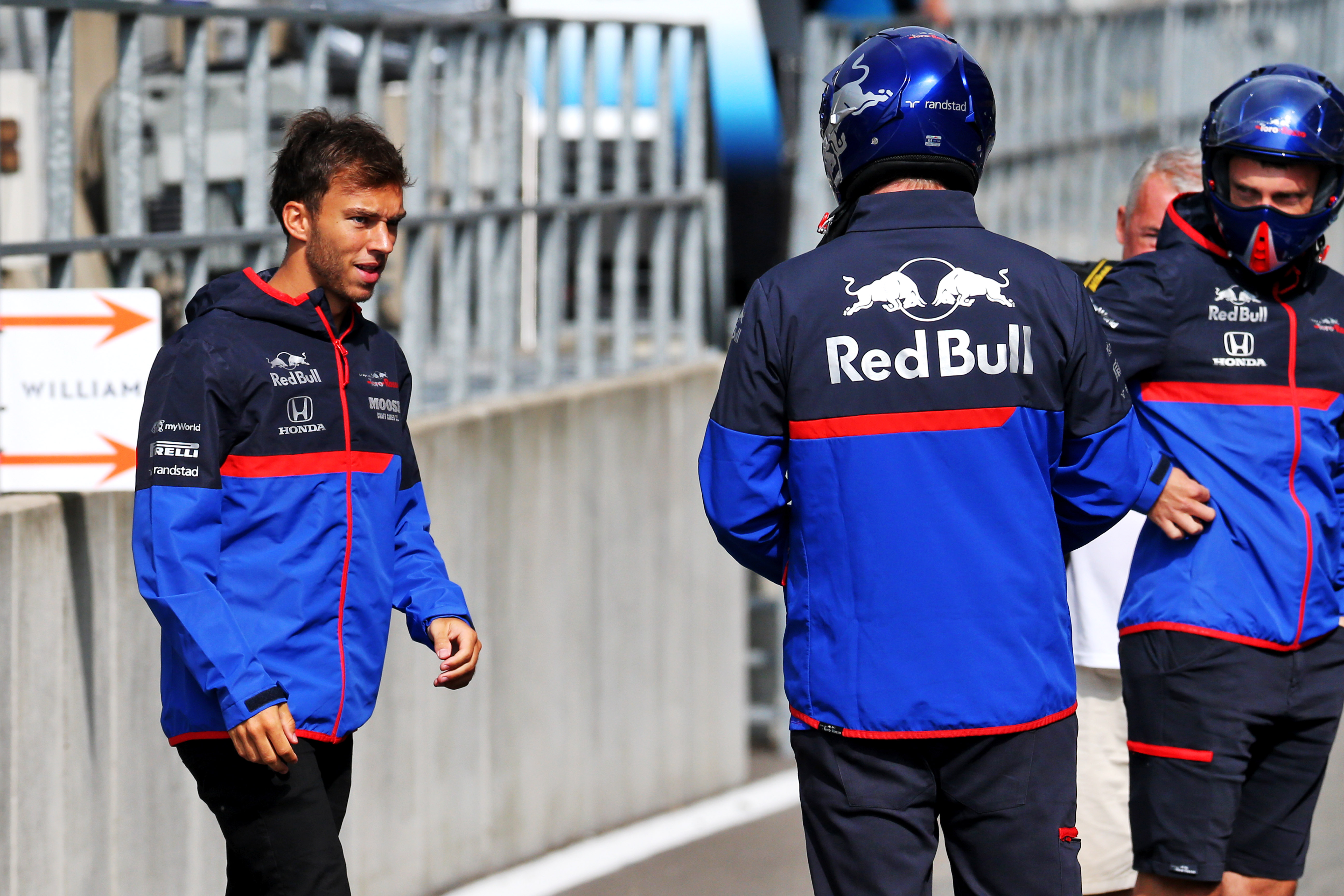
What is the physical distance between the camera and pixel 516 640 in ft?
20.4

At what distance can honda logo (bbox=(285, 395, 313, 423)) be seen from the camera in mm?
3504

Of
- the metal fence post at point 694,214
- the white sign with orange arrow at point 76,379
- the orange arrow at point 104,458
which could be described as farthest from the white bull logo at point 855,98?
the metal fence post at point 694,214

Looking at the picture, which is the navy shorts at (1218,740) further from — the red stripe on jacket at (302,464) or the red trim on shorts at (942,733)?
the red stripe on jacket at (302,464)

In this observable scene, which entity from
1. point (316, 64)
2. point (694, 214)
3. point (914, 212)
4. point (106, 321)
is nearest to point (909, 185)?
point (914, 212)

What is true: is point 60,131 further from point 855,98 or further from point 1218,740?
point 1218,740

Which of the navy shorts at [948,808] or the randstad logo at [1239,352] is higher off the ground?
the randstad logo at [1239,352]

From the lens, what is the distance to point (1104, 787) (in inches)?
189

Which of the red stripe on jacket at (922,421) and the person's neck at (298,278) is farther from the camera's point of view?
the person's neck at (298,278)

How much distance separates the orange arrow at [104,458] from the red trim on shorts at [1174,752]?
2.41m

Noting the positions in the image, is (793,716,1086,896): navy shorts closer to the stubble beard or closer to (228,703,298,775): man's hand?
(228,703,298,775): man's hand

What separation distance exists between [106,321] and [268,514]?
1.07m

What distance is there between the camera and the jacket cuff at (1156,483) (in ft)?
12.9

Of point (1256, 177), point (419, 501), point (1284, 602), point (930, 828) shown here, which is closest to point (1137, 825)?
point (1284, 602)

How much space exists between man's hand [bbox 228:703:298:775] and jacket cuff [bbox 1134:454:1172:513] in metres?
1.84
